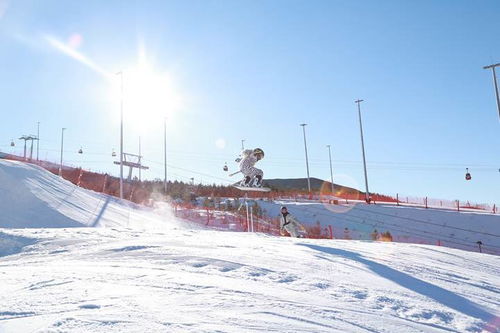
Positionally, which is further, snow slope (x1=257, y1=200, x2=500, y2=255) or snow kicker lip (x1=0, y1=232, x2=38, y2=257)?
snow slope (x1=257, y1=200, x2=500, y2=255)

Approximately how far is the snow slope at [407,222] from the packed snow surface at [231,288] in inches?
738

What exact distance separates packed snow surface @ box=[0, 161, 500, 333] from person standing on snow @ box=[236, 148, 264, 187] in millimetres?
5415

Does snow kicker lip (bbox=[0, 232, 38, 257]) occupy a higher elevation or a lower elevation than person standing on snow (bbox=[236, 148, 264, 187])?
lower

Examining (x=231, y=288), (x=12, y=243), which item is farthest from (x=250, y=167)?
(x=231, y=288)

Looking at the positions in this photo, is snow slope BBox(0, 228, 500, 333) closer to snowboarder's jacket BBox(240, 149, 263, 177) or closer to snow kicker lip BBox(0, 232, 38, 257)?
snow kicker lip BBox(0, 232, 38, 257)

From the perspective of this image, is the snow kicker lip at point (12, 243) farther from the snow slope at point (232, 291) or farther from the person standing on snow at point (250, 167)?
the person standing on snow at point (250, 167)

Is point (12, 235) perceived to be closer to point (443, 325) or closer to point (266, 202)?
point (443, 325)

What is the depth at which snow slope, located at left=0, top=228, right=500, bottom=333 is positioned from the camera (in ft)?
12.9

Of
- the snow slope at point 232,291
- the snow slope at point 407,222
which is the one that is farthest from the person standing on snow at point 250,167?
the snow slope at point 407,222

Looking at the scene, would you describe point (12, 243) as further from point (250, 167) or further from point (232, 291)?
point (250, 167)

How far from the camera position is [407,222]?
105ft

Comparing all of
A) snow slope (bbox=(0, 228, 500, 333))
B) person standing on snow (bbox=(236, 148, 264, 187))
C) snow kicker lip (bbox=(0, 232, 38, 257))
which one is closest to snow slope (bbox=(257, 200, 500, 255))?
person standing on snow (bbox=(236, 148, 264, 187))

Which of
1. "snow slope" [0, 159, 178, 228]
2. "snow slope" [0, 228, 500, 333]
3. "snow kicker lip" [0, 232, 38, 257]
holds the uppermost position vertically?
"snow slope" [0, 159, 178, 228]

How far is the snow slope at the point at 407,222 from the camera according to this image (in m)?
28.2
